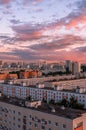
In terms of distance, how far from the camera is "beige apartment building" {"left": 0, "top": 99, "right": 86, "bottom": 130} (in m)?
11.3

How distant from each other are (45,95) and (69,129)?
589 inches

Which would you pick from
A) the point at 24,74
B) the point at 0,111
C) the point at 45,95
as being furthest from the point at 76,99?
the point at 24,74

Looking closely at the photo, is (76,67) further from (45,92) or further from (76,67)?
(45,92)

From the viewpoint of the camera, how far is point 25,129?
1279 cm

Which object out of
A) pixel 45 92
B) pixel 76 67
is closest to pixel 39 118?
pixel 45 92

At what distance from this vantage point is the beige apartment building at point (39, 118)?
37.2 ft

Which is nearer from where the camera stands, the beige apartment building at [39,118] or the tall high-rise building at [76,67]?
the beige apartment building at [39,118]

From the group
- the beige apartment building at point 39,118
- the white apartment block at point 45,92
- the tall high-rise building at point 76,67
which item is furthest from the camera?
the tall high-rise building at point 76,67

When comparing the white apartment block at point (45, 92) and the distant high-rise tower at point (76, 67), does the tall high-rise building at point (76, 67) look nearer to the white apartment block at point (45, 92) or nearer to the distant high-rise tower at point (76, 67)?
the distant high-rise tower at point (76, 67)

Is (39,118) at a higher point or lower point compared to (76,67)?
lower

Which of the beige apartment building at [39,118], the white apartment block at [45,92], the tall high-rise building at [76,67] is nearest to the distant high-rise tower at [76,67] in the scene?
the tall high-rise building at [76,67]

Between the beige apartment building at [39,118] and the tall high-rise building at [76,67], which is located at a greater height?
the tall high-rise building at [76,67]

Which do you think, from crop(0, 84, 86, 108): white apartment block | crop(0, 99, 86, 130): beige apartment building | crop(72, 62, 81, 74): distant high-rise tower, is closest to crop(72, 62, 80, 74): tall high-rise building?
crop(72, 62, 81, 74): distant high-rise tower

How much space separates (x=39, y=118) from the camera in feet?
40.1
